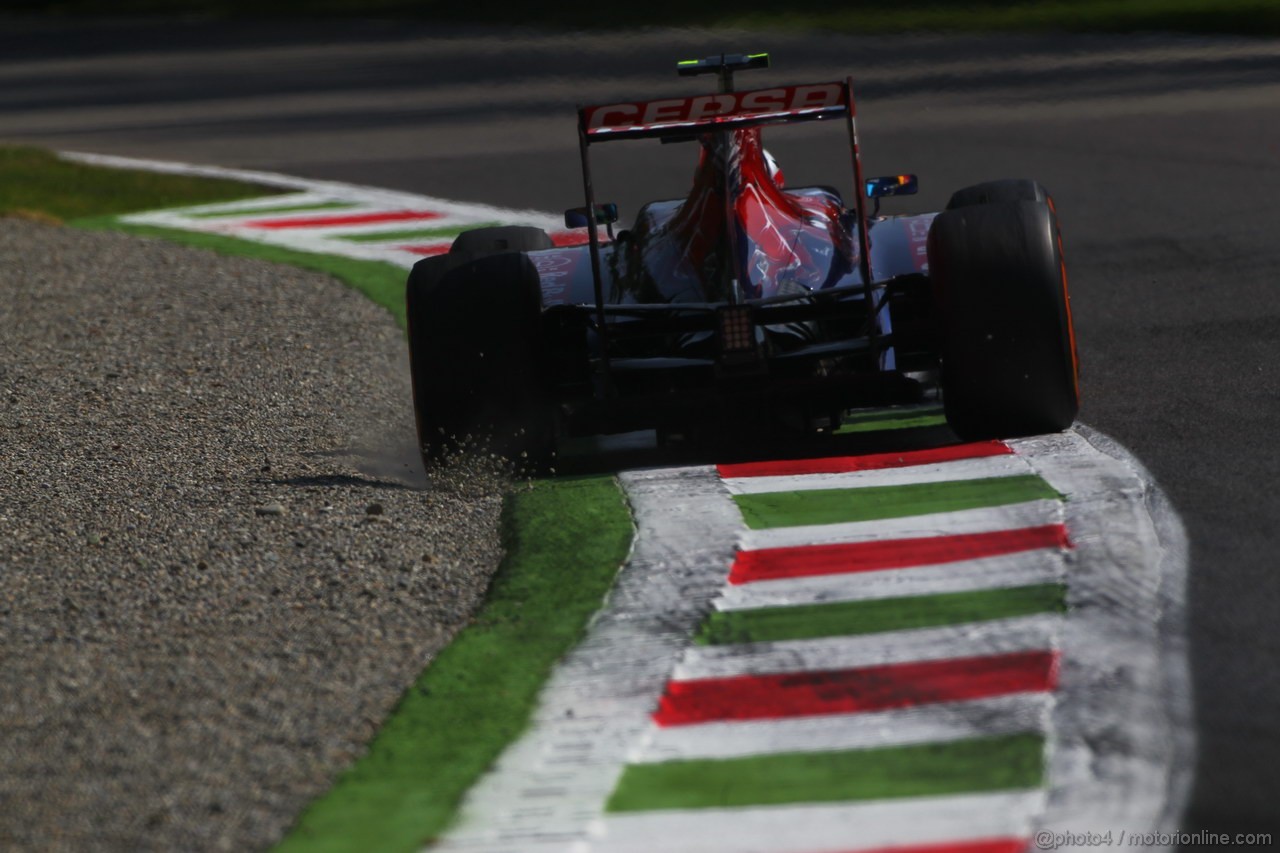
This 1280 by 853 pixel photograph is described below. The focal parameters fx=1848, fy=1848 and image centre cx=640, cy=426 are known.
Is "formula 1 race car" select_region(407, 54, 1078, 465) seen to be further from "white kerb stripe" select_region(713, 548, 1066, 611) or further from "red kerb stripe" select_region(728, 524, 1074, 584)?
"white kerb stripe" select_region(713, 548, 1066, 611)

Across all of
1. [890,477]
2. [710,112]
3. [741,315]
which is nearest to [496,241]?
[710,112]

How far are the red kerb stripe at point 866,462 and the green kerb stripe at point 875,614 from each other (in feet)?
4.98

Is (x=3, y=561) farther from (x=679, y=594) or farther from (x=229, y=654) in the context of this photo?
(x=679, y=594)

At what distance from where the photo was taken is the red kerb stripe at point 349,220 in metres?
14.9

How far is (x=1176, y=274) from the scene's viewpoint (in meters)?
10.6

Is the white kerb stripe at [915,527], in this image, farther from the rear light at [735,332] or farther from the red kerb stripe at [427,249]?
the red kerb stripe at [427,249]

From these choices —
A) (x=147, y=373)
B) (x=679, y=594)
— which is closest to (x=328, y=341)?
(x=147, y=373)

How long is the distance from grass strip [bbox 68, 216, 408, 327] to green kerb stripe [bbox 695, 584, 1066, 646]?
6207 mm

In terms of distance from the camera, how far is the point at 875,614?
5.17 m

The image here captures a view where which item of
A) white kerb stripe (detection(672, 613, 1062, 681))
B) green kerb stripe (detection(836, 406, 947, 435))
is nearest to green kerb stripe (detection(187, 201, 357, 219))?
green kerb stripe (detection(836, 406, 947, 435))

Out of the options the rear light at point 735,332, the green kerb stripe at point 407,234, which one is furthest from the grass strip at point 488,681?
the green kerb stripe at point 407,234

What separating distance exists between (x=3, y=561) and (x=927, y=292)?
137 inches

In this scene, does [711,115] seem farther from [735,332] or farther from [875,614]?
[875,614]

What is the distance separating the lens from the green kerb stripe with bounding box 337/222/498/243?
14.1 m
